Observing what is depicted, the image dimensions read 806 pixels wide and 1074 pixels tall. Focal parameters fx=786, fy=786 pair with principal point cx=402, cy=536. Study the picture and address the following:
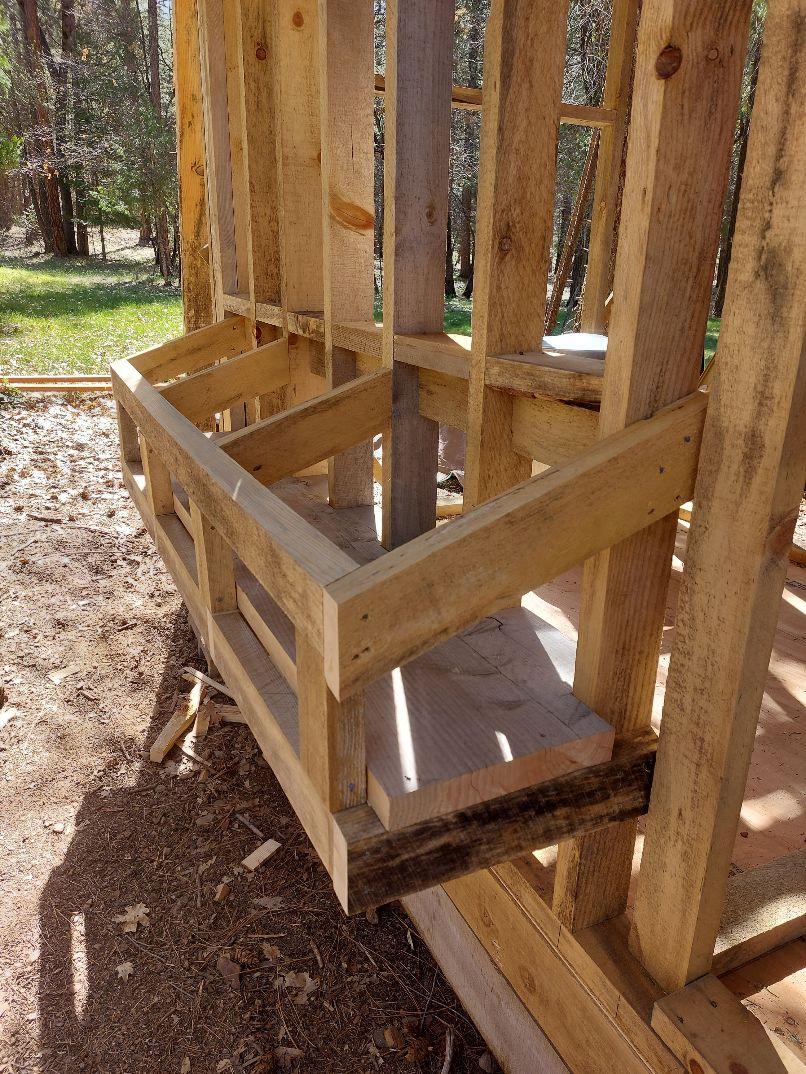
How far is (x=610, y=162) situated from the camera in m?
5.90

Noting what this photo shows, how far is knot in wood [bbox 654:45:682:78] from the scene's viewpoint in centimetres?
126

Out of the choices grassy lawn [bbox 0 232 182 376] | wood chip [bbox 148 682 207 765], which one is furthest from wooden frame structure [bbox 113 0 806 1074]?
grassy lawn [bbox 0 232 182 376]

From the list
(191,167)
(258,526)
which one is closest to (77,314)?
(191,167)

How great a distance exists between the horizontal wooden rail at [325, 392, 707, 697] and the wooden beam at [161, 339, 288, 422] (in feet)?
6.75

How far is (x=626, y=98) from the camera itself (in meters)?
5.83

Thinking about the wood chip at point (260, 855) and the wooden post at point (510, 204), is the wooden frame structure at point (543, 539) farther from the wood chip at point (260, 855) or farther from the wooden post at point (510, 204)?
the wood chip at point (260, 855)

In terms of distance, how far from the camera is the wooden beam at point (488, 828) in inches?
54.6

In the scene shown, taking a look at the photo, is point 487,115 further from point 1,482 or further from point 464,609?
point 1,482

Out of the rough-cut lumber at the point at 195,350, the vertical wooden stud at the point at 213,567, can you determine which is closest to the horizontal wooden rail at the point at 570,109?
the rough-cut lumber at the point at 195,350

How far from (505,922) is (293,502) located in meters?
1.60

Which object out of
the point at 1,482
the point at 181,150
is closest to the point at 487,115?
the point at 181,150

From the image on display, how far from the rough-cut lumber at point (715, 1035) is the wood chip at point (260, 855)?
7.13 ft

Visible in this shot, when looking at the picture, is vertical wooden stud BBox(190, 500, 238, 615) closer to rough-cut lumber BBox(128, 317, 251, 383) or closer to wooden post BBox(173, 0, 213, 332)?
rough-cut lumber BBox(128, 317, 251, 383)

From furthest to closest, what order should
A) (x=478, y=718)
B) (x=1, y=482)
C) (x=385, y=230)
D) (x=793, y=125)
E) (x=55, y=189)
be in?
(x=55, y=189), (x=1, y=482), (x=385, y=230), (x=478, y=718), (x=793, y=125)
